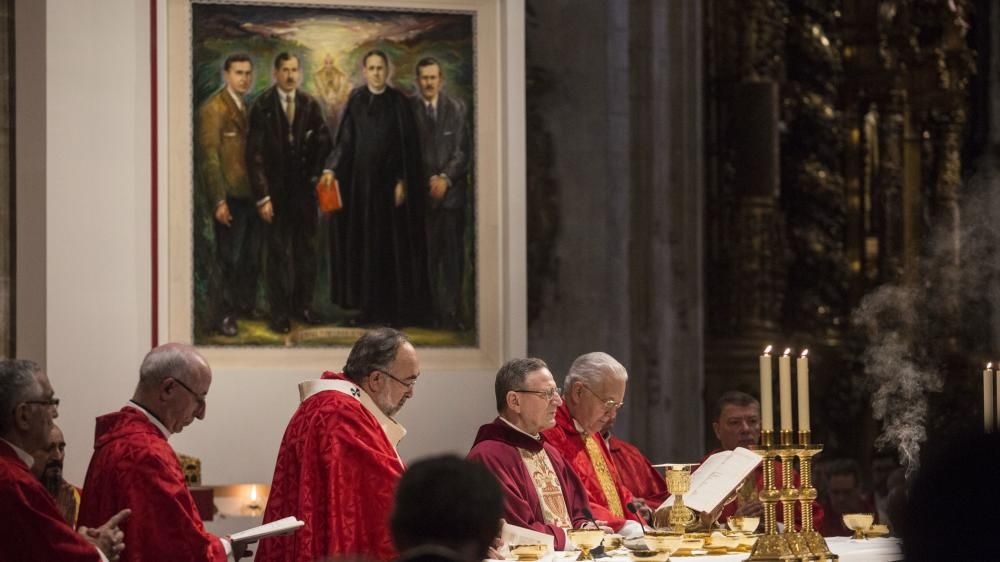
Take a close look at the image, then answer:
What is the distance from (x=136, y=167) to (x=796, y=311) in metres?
4.92

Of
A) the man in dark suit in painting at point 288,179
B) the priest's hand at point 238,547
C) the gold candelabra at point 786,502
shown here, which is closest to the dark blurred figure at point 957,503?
the gold candelabra at point 786,502

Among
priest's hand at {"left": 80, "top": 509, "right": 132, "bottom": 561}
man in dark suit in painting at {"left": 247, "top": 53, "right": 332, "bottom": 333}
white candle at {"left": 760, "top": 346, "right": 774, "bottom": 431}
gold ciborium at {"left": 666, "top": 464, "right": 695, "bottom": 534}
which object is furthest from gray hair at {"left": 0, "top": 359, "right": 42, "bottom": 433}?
man in dark suit in painting at {"left": 247, "top": 53, "right": 332, "bottom": 333}

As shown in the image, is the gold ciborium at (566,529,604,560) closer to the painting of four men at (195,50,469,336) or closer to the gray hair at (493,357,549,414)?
the gray hair at (493,357,549,414)

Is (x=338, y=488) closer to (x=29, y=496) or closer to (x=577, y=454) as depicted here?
(x=29, y=496)

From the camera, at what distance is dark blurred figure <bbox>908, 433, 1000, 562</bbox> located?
5.54 ft

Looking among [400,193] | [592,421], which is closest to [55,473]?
[592,421]

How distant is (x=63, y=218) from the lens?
7141 millimetres

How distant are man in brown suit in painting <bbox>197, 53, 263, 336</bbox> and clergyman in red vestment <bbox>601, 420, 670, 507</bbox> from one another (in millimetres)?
2028

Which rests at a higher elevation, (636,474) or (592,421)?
(592,421)

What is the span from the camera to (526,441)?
6066 millimetres

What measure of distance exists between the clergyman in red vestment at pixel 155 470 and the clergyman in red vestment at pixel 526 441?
3.69 ft

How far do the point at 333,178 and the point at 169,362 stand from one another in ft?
8.44

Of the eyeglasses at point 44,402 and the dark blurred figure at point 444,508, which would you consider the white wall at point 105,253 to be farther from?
the dark blurred figure at point 444,508

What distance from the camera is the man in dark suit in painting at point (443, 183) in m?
7.93
